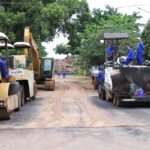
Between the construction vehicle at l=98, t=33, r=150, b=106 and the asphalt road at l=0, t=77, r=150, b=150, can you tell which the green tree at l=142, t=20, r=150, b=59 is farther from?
the asphalt road at l=0, t=77, r=150, b=150

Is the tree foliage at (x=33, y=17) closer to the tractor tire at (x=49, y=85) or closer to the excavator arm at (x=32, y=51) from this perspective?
the tractor tire at (x=49, y=85)

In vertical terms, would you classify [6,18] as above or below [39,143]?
above

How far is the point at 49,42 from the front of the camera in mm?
58344

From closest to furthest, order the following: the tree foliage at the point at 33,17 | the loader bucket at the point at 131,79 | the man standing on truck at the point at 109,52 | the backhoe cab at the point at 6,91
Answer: the backhoe cab at the point at 6,91, the loader bucket at the point at 131,79, the man standing on truck at the point at 109,52, the tree foliage at the point at 33,17

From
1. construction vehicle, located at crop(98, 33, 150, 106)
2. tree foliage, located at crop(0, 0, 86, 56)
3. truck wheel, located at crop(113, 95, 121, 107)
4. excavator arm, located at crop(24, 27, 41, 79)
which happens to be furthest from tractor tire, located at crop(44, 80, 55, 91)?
construction vehicle, located at crop(98, 33, 150, 106)

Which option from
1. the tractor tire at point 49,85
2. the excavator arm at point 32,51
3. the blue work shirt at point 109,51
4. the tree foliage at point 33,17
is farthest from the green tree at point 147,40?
the blue work shirt at point 109,51

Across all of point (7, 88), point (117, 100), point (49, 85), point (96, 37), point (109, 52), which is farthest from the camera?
point (96, 37)

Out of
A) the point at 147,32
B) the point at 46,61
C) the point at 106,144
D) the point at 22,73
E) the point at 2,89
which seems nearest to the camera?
the point at 106,144

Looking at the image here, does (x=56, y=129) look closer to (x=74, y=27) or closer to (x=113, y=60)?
(x=113, y=60)

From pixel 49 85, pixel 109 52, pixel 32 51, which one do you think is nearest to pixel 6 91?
pixel 109 52

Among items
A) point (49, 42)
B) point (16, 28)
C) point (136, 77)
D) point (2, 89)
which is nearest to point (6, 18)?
point (16, 28)

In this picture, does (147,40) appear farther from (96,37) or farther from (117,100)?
(117,100)

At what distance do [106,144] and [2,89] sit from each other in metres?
7.05

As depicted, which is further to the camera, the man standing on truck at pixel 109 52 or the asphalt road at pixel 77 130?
the man standing on truck at pixel 109 52
